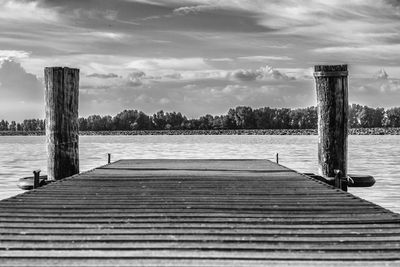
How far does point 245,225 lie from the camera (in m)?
5.90

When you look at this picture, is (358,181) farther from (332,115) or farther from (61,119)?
(61,119)

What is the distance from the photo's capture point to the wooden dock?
4.76 metres

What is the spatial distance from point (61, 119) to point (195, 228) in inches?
238

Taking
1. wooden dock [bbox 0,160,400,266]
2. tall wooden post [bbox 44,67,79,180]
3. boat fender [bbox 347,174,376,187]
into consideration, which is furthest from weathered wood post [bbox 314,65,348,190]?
tall wooden post [bbox 44,67,79,180]

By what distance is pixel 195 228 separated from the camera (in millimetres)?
5699

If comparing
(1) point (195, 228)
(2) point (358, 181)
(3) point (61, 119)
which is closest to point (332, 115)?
(2) point (358, 181)

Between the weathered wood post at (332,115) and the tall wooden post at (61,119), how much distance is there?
14.0ft

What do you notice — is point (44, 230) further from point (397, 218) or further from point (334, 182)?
point (334, 182)

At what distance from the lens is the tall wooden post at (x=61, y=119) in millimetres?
11039

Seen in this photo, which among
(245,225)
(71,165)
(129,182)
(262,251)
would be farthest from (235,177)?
(262,251)

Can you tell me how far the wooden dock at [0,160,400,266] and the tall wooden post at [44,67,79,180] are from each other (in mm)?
2296

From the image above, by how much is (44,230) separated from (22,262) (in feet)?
3.35

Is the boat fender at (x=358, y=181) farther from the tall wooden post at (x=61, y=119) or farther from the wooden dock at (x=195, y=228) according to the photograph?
the tall wooden post at (x=61, y=119)

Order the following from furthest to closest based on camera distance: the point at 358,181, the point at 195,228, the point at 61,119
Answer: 1. the point at 358,181
2. the point at 61,119
3. the point at 195,228
